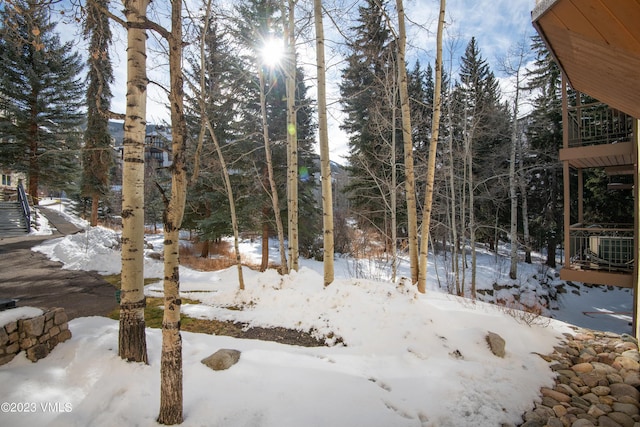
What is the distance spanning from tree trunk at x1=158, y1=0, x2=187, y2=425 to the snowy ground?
12.0 inches

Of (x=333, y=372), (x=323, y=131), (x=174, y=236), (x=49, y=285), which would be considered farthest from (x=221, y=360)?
(x=49, y=285)

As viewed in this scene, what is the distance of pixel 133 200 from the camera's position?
10.3 ft

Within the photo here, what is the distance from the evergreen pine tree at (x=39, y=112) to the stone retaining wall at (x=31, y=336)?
1597 centimetres

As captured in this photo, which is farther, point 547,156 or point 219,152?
point 547,156

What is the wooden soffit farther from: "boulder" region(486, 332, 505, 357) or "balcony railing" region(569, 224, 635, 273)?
"balcony railing" region(569, 224, 635, 273)

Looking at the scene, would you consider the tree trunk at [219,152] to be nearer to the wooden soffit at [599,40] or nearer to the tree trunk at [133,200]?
the tree trunk at [133,200]

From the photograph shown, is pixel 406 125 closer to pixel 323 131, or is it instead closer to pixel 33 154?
pixel 323 131

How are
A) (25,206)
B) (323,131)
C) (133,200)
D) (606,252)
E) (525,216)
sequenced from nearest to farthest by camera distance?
(133,200)
(323,131)
(606,252)
(525,216)
(25,206)

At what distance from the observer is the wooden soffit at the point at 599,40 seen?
189 cm

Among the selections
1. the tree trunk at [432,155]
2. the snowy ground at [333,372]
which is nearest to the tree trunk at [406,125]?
the tree trunk at [432,155]

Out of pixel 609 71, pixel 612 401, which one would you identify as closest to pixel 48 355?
pixel 612 401

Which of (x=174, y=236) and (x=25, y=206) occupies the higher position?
(x=25, y=206)

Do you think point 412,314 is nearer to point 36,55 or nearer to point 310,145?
point 310,145

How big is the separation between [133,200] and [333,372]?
Answer: 3058mm
